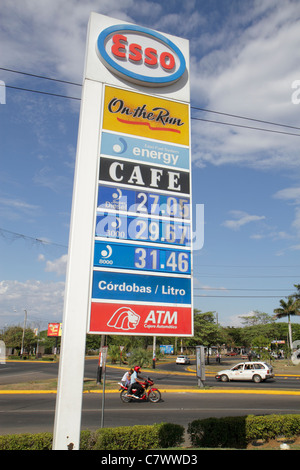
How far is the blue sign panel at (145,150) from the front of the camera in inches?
287

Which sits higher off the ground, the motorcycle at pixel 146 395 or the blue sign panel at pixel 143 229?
the blue sign panel at pixel 143 229

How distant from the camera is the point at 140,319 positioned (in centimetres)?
657

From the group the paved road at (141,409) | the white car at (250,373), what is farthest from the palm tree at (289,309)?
the paved road at (141,409)

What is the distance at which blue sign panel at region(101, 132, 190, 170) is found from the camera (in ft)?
23.9

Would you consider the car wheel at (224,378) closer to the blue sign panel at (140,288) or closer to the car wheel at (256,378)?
the car wheel at (256,378)

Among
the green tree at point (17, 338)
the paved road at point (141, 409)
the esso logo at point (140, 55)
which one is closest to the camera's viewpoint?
the esso logo at point (140, 55)

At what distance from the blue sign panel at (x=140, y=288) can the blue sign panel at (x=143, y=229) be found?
0.74 meters

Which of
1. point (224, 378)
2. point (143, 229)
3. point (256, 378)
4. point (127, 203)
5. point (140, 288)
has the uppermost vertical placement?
point (127, 203)

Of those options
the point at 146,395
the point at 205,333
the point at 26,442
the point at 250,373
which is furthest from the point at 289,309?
the point at 26,442

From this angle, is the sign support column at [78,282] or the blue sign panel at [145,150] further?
the blue sign panel at [145,150]

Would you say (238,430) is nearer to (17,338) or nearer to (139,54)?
(139,54)

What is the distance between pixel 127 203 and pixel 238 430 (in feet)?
21.0

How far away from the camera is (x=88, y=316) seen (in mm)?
6242
